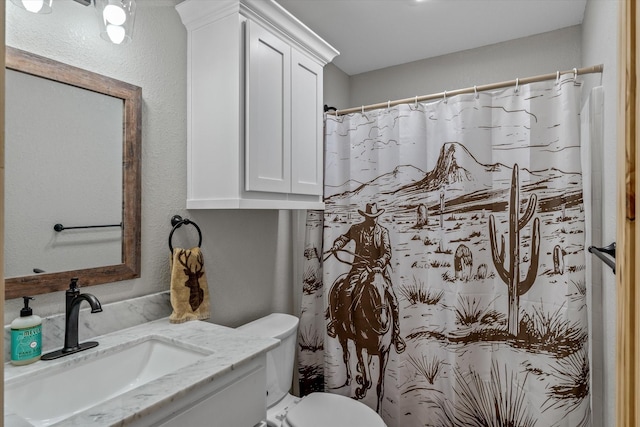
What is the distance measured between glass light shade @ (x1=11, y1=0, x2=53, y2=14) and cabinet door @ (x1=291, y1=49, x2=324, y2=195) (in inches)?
37.1

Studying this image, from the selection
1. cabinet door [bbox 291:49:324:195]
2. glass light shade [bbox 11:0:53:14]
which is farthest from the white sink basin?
glass light shade [bbox 11:0:53:14]

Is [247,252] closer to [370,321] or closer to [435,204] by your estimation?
[370,321]

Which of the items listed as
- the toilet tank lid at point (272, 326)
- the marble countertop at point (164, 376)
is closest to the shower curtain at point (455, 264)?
the toilet tank lid at point (272, 326)

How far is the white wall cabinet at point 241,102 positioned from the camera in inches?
55.7

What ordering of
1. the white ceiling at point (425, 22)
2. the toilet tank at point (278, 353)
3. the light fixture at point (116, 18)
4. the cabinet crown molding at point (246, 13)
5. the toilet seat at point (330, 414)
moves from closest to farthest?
the light fixture at point (116, 18) < the cabinet crown molding at point (246, 13) < the toilet seat at point (330, 414) < the toilet tank at point (278, 353) < the white ceiling at point (425, 22)

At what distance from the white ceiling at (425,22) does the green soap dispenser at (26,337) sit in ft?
5.78

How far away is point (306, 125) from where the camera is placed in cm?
Answer: 181

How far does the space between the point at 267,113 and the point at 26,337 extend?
114 cm

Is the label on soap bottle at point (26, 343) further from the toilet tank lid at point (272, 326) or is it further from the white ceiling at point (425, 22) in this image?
the white ceiling at point (425, 22)

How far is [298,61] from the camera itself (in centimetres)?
172

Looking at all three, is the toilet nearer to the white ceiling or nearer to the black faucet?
the black faucet

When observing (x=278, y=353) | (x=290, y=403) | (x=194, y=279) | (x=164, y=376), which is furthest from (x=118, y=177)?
(x=290, y=403)

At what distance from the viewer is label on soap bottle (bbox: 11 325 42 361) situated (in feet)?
3.18

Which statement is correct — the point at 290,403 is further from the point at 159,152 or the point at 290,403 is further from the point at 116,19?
the point at 116,19
